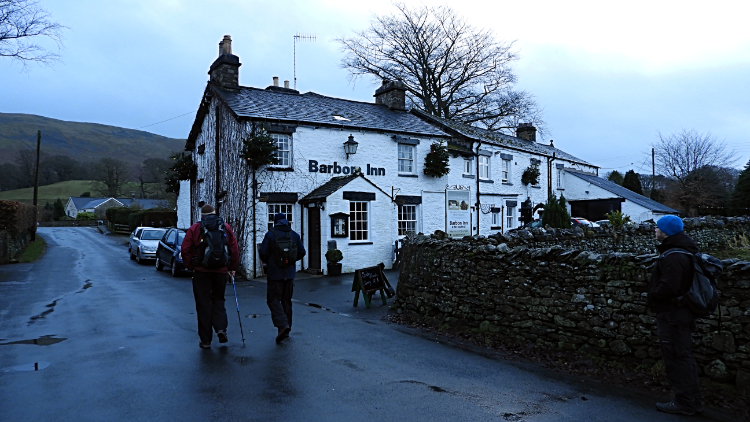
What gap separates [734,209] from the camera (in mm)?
34719

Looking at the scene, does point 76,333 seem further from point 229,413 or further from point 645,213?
point 645,213

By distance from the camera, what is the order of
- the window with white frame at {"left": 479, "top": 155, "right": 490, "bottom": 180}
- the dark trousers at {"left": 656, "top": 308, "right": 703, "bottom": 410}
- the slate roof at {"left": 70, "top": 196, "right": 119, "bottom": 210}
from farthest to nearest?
the slate roof at {"left": 70, "top": 196, "right": 119, "bottom": 210}
the window with white frame at {"left": 479, "top": 155, "right": 490, "bottom": 180}
the dark trousers at {"left": 656, "top": 308, "right": 703, "bottom": 410}

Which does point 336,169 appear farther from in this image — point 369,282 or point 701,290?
point 701,290

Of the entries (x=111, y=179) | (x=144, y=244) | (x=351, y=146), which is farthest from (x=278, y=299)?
(x=111, y=179)

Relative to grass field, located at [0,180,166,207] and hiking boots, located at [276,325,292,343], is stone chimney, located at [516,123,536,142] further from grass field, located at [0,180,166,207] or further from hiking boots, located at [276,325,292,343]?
grass field, located at [0,180,166,207]

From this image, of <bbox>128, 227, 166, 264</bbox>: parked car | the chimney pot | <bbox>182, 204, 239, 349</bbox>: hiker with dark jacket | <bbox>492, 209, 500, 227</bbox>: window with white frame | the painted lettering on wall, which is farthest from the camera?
<bbox>492, 209, 500, 227</bbox>: window with white frame

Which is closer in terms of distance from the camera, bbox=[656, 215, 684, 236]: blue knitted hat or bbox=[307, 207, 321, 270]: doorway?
bbox=[656, 215, 684, 236]: blue knitted hat

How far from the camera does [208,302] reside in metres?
7.01

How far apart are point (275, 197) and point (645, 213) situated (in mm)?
22399

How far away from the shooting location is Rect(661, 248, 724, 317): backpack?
15.2 feet

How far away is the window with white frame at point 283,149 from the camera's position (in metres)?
18.4

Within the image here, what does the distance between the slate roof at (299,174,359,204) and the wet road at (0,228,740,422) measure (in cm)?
819

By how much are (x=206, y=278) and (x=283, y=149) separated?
1204 cm

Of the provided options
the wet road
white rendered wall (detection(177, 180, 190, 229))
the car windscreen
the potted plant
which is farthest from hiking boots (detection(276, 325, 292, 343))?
white rendered wall (detection(177, 180, 190, 229))
